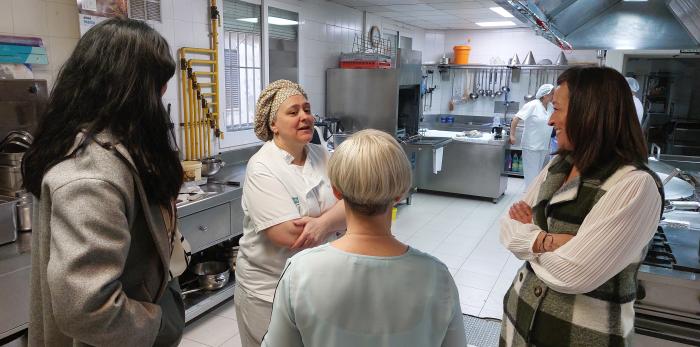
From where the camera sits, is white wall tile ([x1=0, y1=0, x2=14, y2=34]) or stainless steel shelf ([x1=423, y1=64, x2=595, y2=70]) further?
stainless steel shelf ([x1=423, y1=64, x2=595, y2=70])

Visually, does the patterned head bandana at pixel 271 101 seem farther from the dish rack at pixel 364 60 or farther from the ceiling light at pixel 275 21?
the dish rack at pixel 364 60

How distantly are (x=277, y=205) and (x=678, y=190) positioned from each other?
2464mm

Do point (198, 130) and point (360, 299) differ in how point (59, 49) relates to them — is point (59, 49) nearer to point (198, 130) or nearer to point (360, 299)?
point (198, 130)

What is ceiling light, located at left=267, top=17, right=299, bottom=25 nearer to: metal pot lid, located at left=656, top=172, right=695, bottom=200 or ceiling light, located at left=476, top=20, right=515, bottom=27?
metal pot lid, located at left=656, top=172, right=695, bottom=200

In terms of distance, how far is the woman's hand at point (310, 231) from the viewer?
4.75ft

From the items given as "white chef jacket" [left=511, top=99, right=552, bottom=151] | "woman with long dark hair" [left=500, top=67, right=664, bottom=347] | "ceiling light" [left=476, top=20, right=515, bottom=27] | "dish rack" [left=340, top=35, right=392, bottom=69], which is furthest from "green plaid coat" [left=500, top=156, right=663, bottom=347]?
"ceiling light" [left=476, top=20, right=515, bottom=27]

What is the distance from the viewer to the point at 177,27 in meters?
3.23

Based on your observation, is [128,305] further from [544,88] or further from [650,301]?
[544,88]

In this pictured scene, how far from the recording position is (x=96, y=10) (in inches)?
105

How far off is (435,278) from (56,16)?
8.75 feet

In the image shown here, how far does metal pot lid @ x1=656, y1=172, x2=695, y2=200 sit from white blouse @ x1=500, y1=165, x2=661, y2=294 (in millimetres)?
1617

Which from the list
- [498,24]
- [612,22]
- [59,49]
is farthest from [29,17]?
[498,24]

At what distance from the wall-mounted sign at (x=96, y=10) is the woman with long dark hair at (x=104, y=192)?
6.43ft

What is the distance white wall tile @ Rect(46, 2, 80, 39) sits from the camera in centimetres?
252
